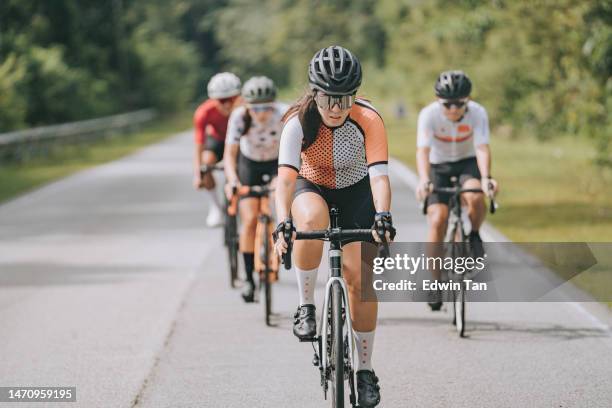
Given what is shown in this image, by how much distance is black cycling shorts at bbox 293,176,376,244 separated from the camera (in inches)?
239

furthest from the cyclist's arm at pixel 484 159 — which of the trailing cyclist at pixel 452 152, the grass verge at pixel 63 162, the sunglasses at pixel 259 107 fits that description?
the grass verge at pixel 63 162

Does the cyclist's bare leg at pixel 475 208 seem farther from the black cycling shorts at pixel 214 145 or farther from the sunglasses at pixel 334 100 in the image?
the black cycling shorts at pixel 214 145

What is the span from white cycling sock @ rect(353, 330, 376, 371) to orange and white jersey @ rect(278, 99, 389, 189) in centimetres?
86

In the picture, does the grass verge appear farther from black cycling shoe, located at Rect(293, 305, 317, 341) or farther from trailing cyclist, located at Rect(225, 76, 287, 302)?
black cycling shoe, located at Rect(293, 305, 317, 341)

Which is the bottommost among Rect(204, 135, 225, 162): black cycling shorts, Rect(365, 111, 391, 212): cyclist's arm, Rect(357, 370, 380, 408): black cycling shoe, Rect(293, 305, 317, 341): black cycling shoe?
Rect(357, 370, 380, 408): black cycling shoe

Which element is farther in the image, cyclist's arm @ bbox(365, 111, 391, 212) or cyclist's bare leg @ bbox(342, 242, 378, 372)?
cyclist's bare leg @ bbox(342, 242, 378, 372)

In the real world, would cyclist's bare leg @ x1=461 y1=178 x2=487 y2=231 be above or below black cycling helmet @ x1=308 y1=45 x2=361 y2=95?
below

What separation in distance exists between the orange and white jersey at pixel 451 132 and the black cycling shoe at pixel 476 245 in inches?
28.6

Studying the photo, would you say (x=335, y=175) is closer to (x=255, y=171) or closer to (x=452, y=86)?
(x=452, y=86)

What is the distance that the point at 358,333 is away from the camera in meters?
5.87

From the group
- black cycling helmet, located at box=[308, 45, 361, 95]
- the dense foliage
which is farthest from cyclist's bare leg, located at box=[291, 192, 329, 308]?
the dense foliage

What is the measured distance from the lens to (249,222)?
947cm

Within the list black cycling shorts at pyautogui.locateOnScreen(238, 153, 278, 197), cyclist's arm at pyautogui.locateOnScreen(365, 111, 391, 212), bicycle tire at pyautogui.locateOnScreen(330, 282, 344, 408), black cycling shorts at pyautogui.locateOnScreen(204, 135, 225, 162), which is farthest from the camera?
black cycling shorts at pyautogui.locateOnScreen(204, 135, 225, 162)

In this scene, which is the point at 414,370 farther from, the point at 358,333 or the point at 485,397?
the point at 358,333
